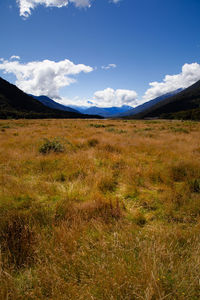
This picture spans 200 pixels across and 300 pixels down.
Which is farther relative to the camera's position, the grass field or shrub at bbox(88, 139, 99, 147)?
shrub at bbox(88, 139, 99, 147)

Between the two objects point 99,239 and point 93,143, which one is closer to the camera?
point 99,239

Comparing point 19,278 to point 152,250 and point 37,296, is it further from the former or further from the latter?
point 152,250

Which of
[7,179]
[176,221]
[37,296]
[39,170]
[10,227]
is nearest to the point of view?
[37,296]

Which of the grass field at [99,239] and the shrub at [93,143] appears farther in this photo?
the shrub at [93,143]

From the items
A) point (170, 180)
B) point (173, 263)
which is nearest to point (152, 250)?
point (173, 263)

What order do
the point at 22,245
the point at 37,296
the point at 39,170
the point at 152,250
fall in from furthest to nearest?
the point at 39,170, the point at 22,245, the point at 152,250, the point at 37,296

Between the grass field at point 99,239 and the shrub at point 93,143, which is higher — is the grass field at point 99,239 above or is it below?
below

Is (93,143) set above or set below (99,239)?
above

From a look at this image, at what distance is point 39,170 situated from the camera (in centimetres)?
515

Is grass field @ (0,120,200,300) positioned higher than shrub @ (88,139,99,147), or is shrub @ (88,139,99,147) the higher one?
shrub @ (88,139,99,147)

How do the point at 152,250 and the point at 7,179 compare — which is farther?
the point at 7,179

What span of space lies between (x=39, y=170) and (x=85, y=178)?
2035mm

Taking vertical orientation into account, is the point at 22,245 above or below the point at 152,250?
below

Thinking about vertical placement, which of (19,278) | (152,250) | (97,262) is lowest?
(19,278)
